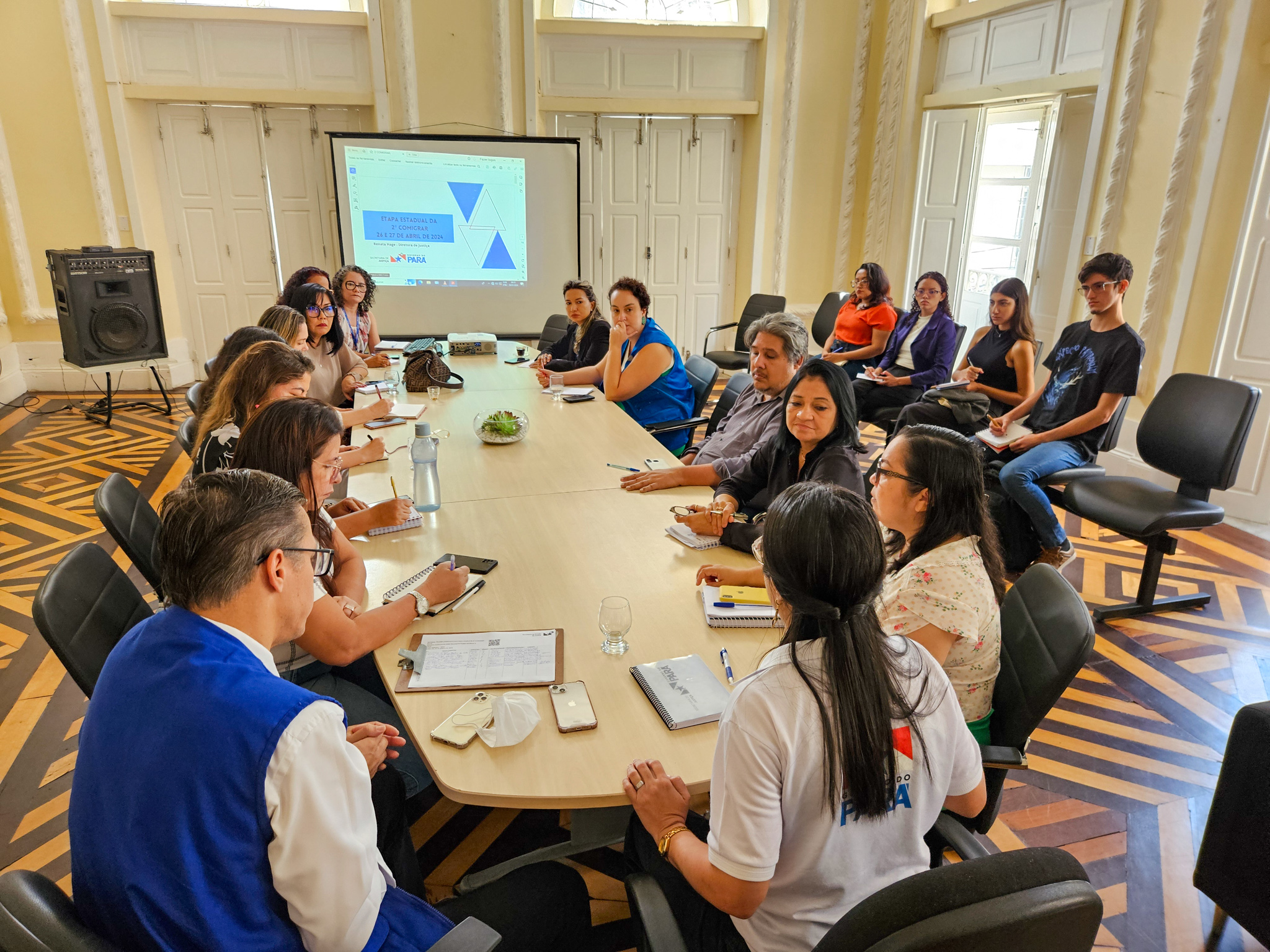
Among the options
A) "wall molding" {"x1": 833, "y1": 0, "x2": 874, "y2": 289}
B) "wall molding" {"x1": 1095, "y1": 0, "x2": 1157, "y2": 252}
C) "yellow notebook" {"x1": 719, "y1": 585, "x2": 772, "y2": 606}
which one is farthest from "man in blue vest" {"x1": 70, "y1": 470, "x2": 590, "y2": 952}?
"wall molding" {"x1": 833, "y1": 0, "x2": 874, "y2": 289}

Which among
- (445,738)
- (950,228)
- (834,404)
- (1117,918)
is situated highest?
(950,228)

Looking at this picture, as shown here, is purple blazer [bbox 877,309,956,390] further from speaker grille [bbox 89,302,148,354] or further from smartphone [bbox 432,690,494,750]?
speaker grille [bbox 89,302,148,354]

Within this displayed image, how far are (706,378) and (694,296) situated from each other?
12.4 feet

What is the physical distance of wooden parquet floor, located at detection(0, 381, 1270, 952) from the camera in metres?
2.23

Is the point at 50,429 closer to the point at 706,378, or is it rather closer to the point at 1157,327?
the point at 706,378

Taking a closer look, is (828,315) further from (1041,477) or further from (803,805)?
(803,805)

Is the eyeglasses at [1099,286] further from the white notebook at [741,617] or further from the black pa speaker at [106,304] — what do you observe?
the black pa speaker at [106,304]

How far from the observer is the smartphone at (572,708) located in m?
1.64

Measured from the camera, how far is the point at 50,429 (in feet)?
20.8

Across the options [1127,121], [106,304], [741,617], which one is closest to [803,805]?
[741,617]

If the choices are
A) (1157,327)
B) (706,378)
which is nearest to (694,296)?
(706,378)

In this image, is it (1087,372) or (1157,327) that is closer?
(1087,372)

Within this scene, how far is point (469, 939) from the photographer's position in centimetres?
123

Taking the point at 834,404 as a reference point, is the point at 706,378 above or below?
below
